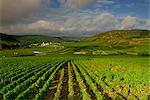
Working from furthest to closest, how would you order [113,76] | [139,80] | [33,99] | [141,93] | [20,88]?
[113,76] < [139,80] < [20,88] < [141,93] < [33,99]

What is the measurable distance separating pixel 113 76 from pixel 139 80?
299 inches

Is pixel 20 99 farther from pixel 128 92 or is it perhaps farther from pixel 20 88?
pixel 128 92

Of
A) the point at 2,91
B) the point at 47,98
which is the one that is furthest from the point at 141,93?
the point at 2,91

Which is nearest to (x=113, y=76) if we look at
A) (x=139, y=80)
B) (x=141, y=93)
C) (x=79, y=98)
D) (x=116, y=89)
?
(x=139, y=80)

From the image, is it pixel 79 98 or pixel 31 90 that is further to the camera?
pixel 31 90

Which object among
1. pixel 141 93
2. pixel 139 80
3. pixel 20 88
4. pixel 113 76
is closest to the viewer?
pixel 141 93

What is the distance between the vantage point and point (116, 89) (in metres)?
29.2

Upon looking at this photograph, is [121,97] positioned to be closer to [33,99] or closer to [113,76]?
[33,99]

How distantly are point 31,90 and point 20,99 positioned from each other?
13.7ft

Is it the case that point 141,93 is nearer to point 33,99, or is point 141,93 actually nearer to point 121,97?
point 121,97

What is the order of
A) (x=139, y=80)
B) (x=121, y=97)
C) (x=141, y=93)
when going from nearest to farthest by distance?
(x=121, y=97) < (x=141, y=93) < (x=139, y=80)

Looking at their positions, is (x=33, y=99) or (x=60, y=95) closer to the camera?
(x=33, y=99)

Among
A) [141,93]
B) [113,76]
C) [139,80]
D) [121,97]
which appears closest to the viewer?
[121,97]

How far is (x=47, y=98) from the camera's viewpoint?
24.2 m
